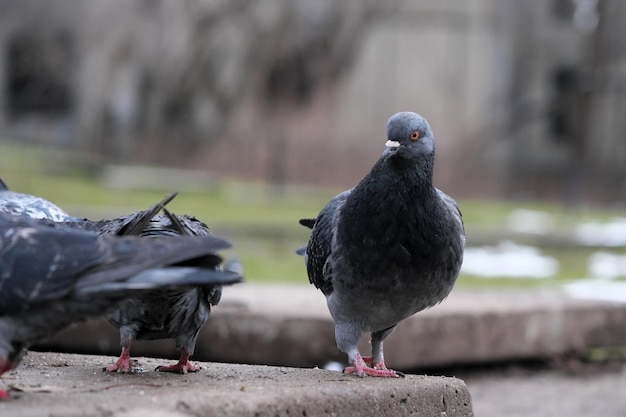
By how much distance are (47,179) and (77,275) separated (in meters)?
15.1

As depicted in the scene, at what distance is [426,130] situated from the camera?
370 cm

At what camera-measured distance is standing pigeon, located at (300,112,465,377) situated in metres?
3.64

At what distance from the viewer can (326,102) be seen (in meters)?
24.4

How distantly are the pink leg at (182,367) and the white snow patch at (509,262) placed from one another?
6.67 metres

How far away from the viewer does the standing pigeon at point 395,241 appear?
3.64 m

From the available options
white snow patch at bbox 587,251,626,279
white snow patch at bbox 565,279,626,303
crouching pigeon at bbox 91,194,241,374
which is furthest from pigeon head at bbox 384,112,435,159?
white snow patch at bbox 587,251,626,279

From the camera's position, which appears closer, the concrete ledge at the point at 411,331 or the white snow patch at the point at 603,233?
the concrete ledge at the point at 411,331

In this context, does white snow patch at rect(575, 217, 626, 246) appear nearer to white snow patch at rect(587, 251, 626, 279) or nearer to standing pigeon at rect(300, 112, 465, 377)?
white snow patch at rect(587, 251, 626, 279)

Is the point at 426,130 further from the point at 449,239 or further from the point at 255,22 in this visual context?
the point at 255,22

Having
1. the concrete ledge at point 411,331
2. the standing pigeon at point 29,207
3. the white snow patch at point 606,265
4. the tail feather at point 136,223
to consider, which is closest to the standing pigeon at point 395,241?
the tail feather at point 136,223

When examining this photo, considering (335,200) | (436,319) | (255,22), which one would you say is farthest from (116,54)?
(335,200)

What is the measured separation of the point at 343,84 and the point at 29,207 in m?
20.3

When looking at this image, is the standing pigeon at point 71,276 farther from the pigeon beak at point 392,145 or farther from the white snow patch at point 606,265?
the white snow patch at point 606,265

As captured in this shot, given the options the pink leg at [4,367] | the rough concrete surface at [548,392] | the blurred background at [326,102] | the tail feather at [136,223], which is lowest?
the rough concrete surface at [548,392]
